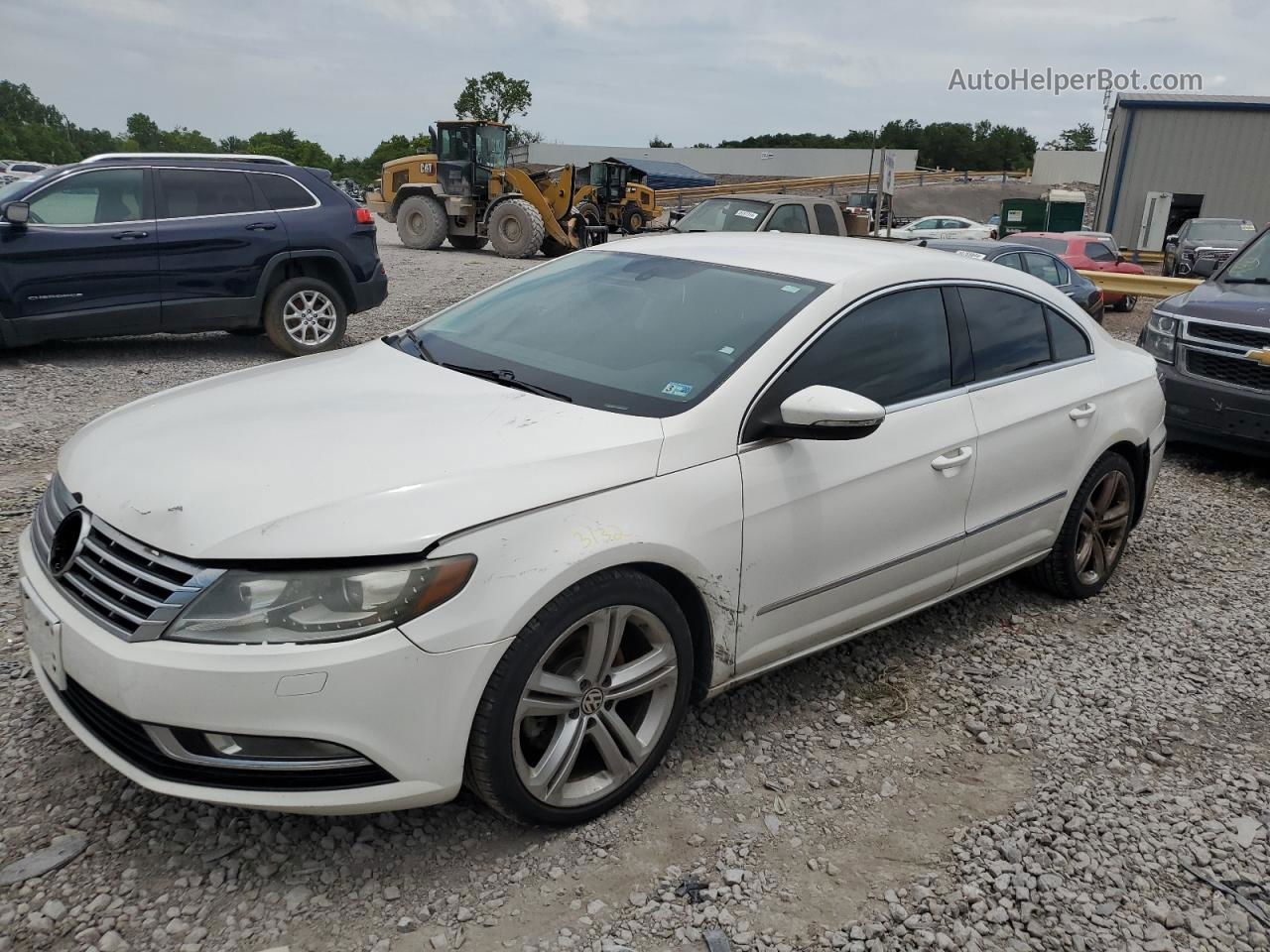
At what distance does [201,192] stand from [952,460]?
24.3ft

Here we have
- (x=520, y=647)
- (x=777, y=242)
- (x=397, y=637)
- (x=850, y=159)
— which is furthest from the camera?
(x=850, y=159)

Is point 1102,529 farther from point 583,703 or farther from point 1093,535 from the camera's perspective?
point 583,703

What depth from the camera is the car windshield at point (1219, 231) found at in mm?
19922

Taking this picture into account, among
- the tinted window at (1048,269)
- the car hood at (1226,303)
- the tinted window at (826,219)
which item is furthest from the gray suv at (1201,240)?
the car hood at (1226,303)

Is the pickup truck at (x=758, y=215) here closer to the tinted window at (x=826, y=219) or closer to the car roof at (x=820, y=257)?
the tinted window at (x=826, y=219)

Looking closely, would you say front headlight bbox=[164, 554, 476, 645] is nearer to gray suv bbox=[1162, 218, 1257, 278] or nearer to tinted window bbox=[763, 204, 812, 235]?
tinted window bbox=[763, 204, 812, 235]

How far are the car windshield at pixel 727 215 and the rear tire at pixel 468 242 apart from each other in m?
9.74

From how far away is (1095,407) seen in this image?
13.6 ft

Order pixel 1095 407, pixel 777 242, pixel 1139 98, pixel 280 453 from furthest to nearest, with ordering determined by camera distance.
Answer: pixel 1139 98 < pixel 1095 407 < pixel 777 242 < pixel 280 453

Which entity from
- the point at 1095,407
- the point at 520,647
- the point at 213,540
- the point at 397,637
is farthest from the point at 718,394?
the point at 1095,407

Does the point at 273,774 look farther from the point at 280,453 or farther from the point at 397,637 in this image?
the point at 280,453

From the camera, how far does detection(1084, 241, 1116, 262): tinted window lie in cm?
1791

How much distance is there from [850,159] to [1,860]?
62.7 m

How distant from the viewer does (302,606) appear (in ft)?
7.29
